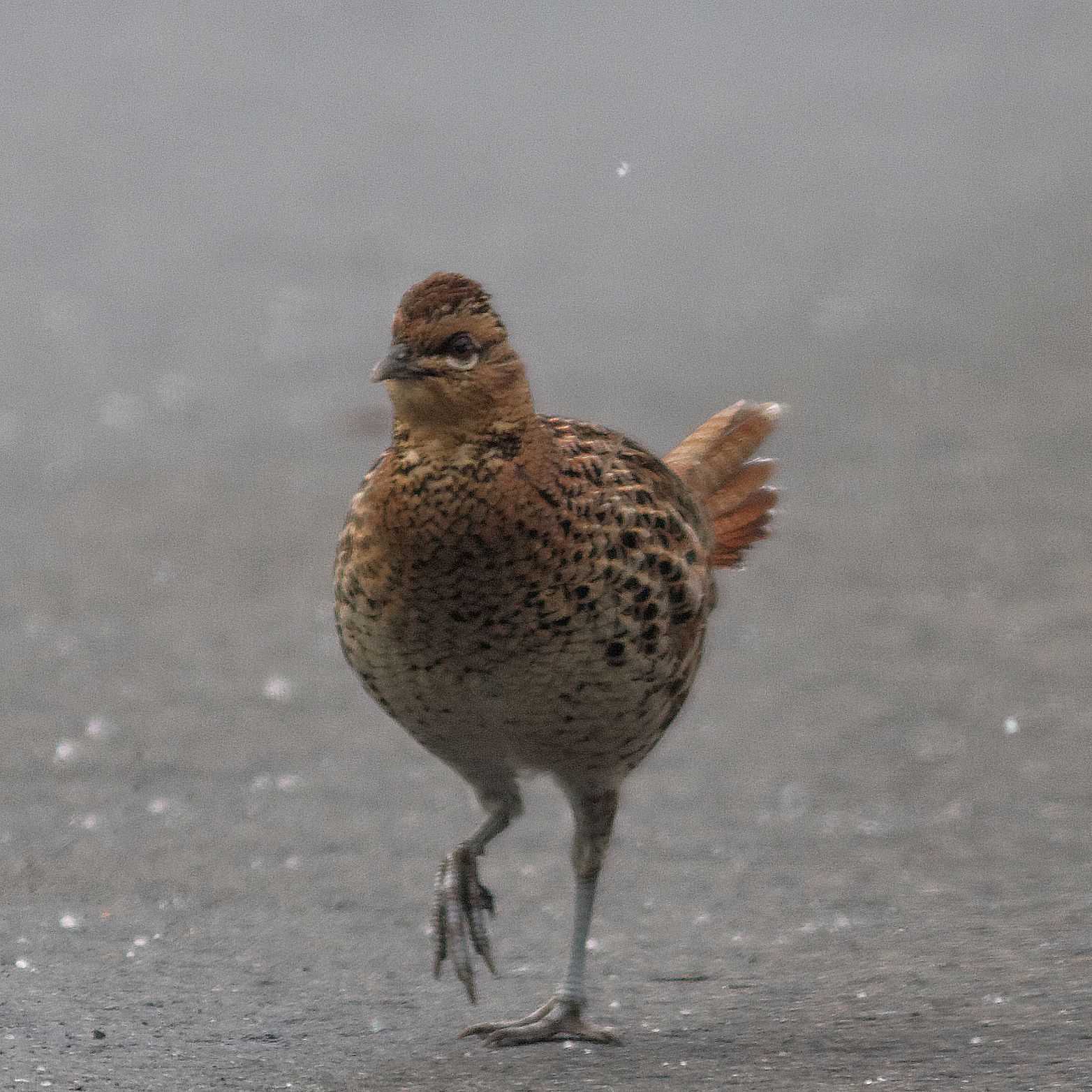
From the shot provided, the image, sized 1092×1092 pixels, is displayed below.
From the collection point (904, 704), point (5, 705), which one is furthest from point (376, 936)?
point (904, 704)

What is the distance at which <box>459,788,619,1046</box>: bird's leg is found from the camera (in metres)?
4.61

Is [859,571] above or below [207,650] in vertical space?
above

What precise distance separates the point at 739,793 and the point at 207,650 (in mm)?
2649

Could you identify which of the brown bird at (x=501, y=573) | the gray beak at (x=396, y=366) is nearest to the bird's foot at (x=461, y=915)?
the brown bird at (x=501, y=573)

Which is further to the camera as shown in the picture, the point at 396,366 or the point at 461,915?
the point at 461,915

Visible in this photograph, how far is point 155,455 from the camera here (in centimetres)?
1098

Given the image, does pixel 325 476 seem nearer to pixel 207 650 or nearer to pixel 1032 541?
pixel 207 650

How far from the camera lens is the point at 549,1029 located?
15.2 ft

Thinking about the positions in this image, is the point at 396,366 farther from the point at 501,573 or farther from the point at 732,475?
the point at 732,475

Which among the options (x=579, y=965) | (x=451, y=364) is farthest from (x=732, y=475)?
(x=451, y=364)

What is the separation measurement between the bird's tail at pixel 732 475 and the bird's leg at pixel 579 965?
0.89 metres

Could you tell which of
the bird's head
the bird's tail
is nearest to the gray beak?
the bird's head

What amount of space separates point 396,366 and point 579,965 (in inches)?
66.4

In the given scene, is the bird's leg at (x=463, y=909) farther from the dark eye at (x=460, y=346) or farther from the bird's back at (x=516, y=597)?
the dark eye at (x=460, y=346)
